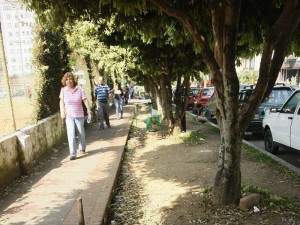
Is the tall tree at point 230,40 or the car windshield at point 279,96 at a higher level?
the tall tree at point 230,40

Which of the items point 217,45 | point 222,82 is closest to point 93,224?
point 222,82

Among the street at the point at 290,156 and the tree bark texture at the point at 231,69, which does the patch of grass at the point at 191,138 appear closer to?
the street at the point at 290,156

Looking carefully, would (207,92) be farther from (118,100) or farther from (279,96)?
(279,96)

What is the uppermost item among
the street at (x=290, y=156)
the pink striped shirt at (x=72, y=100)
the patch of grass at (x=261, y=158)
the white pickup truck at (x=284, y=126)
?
the pink striped shirt at (x=72, y=100)

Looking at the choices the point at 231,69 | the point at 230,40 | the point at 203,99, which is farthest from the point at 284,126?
the point at 203,99

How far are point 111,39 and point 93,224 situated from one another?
5307 millimetres

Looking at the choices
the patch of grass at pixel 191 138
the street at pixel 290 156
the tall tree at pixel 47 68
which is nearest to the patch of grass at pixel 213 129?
the patch of grass at pixel 191 138

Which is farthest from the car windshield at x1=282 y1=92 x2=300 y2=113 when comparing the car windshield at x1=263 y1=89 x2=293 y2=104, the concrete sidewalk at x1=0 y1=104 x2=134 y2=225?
the concrete sidewalk at x1=0 y1=104 x2=134 y2=225

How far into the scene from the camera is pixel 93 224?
402 cm

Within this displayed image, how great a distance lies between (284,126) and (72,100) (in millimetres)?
4686

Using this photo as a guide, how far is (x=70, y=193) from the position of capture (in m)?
5.20

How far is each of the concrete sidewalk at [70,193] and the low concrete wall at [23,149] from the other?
1.49 feet

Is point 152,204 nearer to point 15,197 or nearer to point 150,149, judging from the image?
point 15,197

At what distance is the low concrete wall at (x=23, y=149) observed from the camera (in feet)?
18.4
